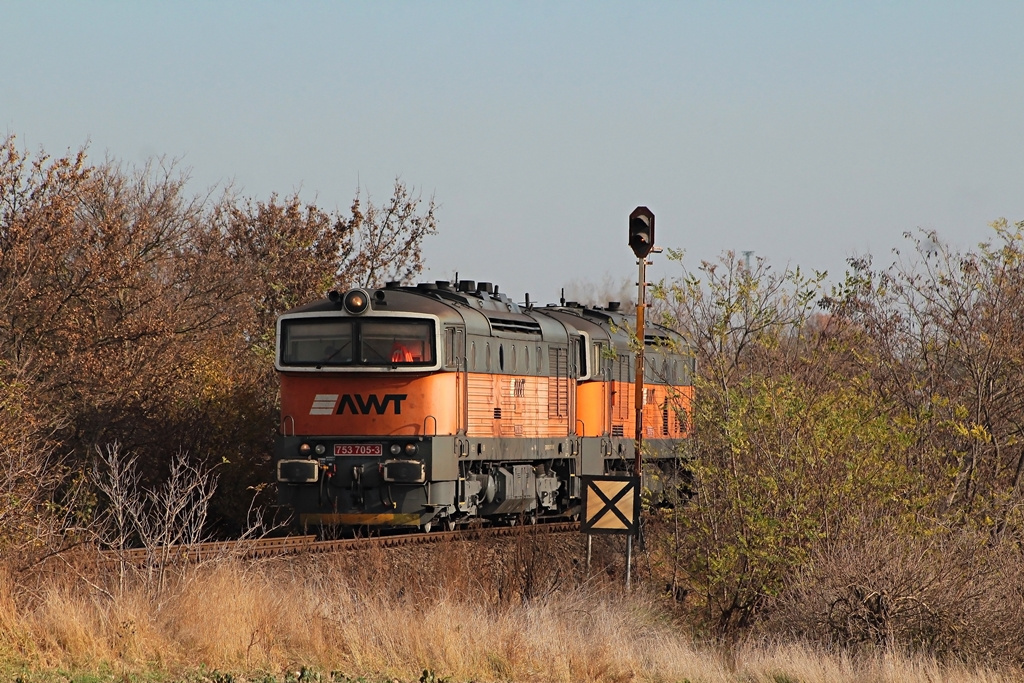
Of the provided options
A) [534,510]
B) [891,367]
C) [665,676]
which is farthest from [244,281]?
[665,676]

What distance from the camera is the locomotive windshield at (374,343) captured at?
19641 millimetres

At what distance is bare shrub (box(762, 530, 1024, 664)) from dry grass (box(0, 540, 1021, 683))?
0.67m

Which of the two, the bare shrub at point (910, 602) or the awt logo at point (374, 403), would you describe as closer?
the bare shrub at point (910, 602)

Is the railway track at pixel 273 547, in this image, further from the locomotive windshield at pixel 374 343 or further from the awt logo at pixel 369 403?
the locomotive windshield at pixel 374 343

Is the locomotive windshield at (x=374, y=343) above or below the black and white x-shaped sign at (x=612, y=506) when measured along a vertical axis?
above

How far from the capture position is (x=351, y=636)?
13.3m

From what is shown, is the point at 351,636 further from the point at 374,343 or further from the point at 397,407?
the point at 374,343

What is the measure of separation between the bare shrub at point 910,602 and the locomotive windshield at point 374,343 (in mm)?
6347

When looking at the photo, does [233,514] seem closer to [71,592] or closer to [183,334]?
[183,334]

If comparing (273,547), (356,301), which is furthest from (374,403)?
(273,547)

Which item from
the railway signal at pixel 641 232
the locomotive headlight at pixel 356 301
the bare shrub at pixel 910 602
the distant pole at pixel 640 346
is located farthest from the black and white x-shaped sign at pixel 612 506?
the locomotive headlight at pixel 356 301

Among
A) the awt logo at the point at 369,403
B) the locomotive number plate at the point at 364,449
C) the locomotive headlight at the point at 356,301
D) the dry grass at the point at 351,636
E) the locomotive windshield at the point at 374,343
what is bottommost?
the dry grass at the point at 351,636

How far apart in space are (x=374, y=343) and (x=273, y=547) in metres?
3.48

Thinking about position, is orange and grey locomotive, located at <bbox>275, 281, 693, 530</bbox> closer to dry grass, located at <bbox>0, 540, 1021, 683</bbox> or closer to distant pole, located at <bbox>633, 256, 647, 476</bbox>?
distant pole, located at <bbox>633, 256, 647, 476</bbox>
